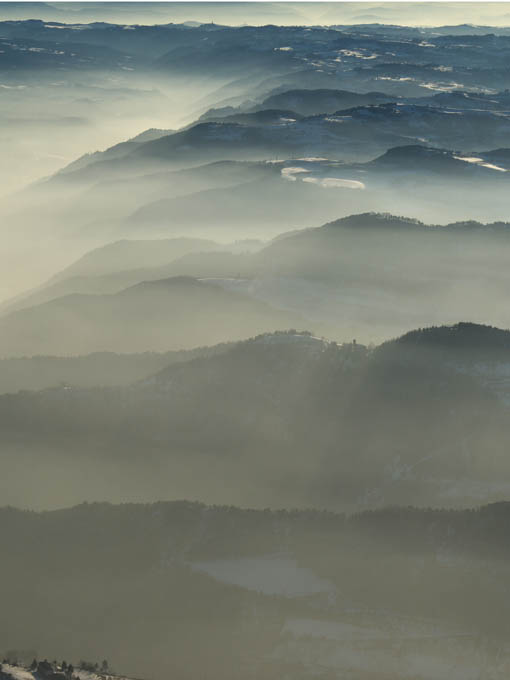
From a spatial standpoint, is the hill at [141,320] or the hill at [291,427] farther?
the hill at [141,320]

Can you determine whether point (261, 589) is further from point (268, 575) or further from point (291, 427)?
point (291, 427)

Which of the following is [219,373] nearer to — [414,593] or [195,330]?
[195,330]

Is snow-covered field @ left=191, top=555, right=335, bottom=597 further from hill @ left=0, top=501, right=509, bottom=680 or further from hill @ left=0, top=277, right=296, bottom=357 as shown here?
hill @ left=0, top=277, right=296, bottom=357

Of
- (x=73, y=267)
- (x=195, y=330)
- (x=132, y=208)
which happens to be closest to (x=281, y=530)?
(x=195, y=330)

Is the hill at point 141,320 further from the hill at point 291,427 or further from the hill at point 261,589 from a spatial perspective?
the hill at point 261,589

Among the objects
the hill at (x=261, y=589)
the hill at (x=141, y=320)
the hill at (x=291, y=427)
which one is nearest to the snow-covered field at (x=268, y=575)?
the hill at (x=261, y=589)

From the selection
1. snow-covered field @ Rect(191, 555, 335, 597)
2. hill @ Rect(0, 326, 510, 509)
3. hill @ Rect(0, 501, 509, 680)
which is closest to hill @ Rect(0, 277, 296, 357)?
hill @ Rect(0, 326, 510, 509)

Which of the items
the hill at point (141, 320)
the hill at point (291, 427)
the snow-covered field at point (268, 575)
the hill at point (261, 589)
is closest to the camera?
the hill at point (261, 589)

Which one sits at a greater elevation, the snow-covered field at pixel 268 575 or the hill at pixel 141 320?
the snow-covered field at pixel 268 575

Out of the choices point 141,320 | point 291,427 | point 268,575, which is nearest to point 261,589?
point 268,575

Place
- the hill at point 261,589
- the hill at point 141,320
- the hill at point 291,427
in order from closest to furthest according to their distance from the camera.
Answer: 1. the hill at point 261,589
2. the hill at point 291,427
3. the hill at point 141,320

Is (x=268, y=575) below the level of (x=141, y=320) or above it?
above

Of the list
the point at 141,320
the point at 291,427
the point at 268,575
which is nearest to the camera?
the point at 268,575
